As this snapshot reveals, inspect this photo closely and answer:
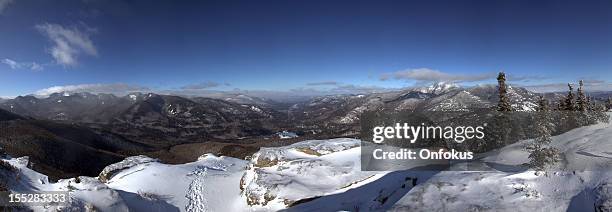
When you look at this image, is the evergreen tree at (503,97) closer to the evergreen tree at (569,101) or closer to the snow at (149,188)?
the evergreen tree at (569,101)

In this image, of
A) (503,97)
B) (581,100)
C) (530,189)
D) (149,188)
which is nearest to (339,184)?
(530,189)

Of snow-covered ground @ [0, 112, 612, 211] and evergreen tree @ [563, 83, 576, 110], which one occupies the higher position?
evergreen tree @ [563, 83, 576, 110]

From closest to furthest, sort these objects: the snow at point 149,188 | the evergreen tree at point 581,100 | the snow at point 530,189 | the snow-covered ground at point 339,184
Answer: the snow at point 530,189, the snow-covered ground at point 339,184, the snow at point 149,188, the evergreen tree at point 581,100

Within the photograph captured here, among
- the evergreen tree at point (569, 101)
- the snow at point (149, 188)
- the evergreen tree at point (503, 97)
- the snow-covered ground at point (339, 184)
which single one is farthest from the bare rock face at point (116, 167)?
the evergreen tree at point (569, 101)

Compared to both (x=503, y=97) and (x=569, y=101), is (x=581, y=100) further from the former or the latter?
(x=503, y=97)

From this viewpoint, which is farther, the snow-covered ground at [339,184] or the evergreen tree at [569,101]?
the evergreen tree at [569,101]

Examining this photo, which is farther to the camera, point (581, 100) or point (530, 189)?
point (581, 100)

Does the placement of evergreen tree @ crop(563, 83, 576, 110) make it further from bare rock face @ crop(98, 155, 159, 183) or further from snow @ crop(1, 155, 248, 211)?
bare rock face @ crop(98, 155, 159, 183)

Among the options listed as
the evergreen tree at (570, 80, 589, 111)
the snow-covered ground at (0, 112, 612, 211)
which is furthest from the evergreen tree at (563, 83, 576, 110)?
the snow-covered ground at (0, 112, 612, 211)

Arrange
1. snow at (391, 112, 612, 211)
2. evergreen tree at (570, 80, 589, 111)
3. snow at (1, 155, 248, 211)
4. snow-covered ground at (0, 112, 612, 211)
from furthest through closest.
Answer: evergreen tree at (570, 80, 589, 111) < snow at (1, 155, 248, 211) < snow-covered ground at (0, 112, 612, 211) < snow at (391, 112, 612, 211)

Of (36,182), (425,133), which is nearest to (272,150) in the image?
(425,133)
